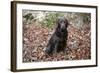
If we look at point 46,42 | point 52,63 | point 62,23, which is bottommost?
point 52,63

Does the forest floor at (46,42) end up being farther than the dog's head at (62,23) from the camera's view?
No

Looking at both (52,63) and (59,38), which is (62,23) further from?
(52,63)

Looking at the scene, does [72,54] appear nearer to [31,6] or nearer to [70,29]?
[70,29]

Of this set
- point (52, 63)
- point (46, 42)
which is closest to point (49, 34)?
point (46, 42)

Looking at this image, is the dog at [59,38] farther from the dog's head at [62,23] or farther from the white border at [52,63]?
the white border at [52,63]

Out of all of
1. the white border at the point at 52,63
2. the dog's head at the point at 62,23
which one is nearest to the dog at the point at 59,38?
the dog's head at the point at 62,23

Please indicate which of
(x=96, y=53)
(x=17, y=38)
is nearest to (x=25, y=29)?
(x=17, y=38)

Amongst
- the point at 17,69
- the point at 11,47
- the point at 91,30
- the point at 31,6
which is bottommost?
the point at 17,69
